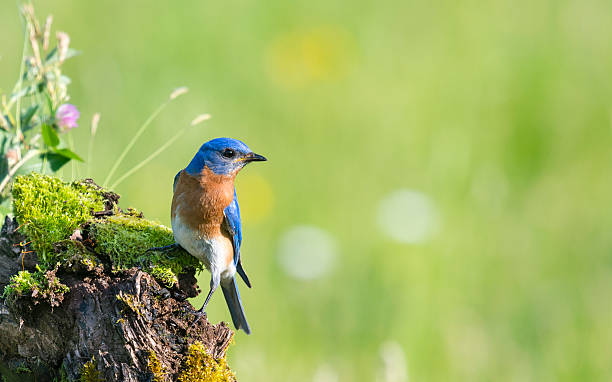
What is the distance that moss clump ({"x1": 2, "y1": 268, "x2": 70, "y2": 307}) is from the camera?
2900 millimetres

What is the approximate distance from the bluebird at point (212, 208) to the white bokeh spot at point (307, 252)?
2.78m

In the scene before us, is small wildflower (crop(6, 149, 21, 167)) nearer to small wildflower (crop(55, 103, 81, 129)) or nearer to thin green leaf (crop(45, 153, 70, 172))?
thin green leaf (crop(45, 153, 70, 172))

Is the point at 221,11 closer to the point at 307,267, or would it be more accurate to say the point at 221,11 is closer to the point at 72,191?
the point at 307,267

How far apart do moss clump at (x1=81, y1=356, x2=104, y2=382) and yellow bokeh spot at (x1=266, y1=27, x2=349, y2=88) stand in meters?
6.25

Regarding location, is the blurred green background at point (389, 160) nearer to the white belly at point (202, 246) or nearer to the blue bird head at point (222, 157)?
the white belly at point (202, 246)

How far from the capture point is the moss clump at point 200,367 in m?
2.85

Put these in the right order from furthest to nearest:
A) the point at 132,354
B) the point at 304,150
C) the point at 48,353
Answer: the point at 304,150
the point at 48,353
the point at 132,354

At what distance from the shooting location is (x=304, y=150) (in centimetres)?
790

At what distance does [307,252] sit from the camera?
682 centimetres

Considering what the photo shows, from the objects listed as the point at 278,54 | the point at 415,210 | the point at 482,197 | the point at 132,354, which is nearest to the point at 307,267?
the point at 415,210

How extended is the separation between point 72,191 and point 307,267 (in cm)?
357

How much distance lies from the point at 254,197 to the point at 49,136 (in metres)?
3.79

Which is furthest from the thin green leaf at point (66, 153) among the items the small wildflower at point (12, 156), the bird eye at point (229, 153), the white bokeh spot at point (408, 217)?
the white bokeh spot at point (408, 217)

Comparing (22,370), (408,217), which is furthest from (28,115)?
(408,217)
